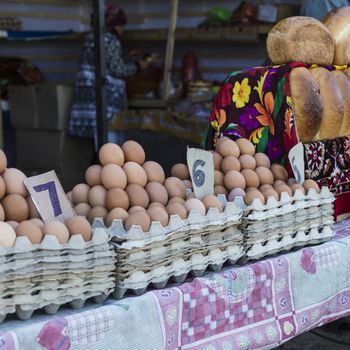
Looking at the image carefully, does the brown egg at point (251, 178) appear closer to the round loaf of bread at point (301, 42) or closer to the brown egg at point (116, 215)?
the brown egg at point (116, 215)

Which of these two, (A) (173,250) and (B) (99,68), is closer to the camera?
(A) (173,250)

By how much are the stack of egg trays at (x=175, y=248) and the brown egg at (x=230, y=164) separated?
0.26 meters

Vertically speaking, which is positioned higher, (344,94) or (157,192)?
(344,94)

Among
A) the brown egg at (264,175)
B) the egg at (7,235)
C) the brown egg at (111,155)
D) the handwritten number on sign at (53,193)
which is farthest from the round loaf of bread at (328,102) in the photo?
the egg at (7,235)

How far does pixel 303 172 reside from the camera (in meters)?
2.16

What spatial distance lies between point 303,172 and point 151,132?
3.87 meters

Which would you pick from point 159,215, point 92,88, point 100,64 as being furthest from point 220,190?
point 92,88

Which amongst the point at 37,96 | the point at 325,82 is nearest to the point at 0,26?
the point at 37,96

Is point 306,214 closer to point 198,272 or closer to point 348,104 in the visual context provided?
point 198,272

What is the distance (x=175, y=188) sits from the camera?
6.03 ft

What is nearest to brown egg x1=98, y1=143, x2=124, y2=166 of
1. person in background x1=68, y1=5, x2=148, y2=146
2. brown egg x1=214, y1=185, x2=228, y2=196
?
brown egg x1=214, y1=185, x2=228, y2=196

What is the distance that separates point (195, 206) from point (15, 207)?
47 centimetres

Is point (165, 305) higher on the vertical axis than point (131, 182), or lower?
lower

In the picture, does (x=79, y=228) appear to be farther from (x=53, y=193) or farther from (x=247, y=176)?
(x=247, y=176)
